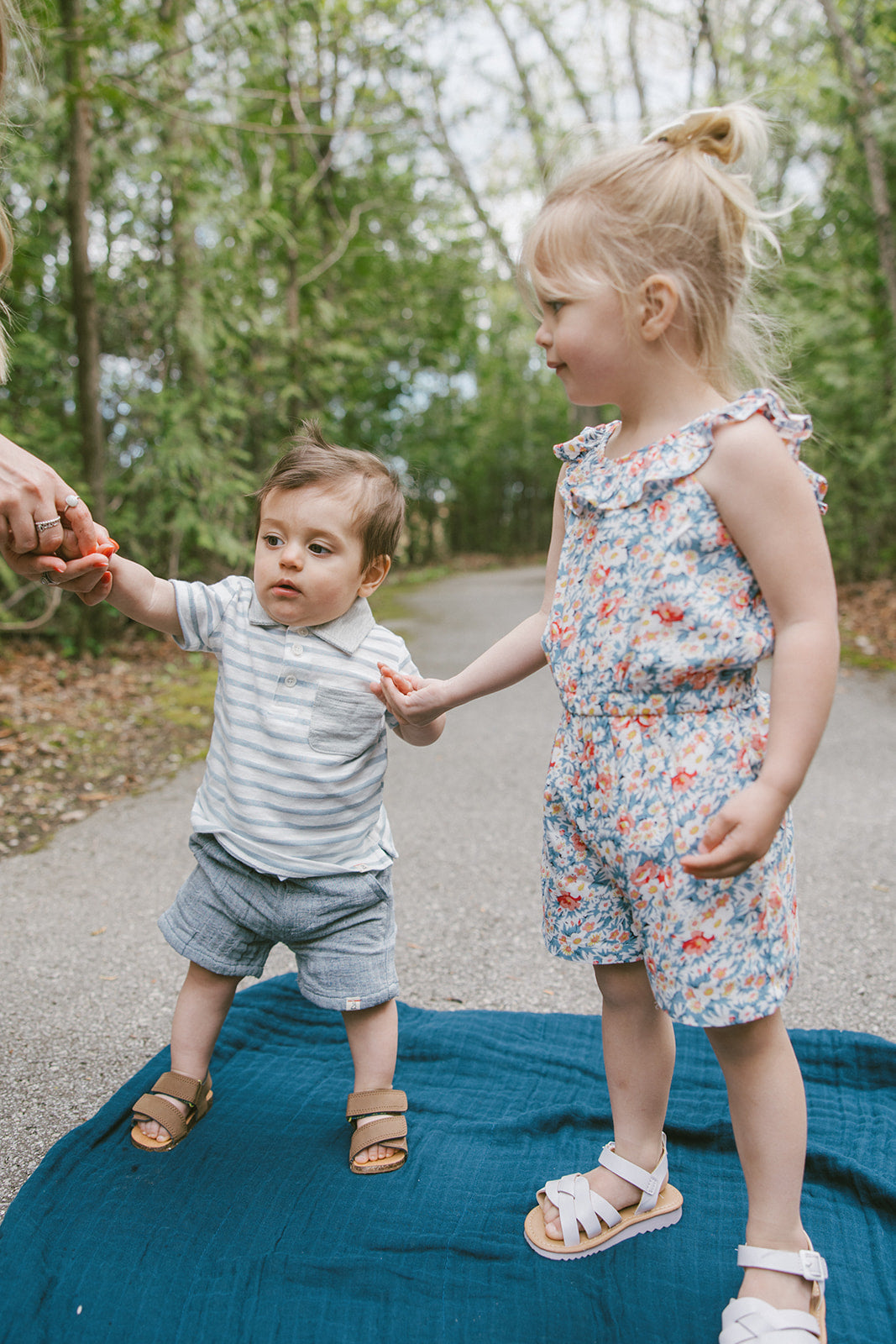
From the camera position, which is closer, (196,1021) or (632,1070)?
(632,1070)

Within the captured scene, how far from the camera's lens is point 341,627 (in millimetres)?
1759

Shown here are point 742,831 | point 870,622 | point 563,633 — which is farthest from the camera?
point 870,622

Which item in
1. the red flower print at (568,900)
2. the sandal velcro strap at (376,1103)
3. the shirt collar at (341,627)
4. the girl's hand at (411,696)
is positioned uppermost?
the shirt collar at (341,627)

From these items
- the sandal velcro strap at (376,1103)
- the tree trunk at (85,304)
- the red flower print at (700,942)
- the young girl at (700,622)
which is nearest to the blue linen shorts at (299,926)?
the sandal velcro strap at (376,1103)

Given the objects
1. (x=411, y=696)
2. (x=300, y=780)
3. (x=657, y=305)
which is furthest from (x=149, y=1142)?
(x=657, y=305)

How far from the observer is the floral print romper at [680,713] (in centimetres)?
128

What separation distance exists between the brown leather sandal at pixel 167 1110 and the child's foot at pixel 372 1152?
329 mm

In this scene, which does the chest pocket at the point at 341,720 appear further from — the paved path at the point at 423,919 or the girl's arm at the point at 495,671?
the paved path at the point at 423,919

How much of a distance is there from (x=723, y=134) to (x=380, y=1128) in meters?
1.76

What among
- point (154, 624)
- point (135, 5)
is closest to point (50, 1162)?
point (154, 624)

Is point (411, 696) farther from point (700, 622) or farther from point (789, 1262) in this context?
point (789, 1262)

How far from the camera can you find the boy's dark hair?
5.52 ft

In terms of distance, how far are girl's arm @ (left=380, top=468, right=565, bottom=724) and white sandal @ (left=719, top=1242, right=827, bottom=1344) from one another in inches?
36.7

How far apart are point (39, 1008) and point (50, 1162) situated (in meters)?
0.71
